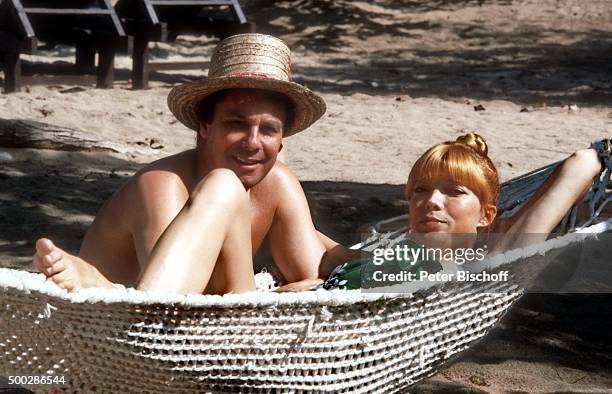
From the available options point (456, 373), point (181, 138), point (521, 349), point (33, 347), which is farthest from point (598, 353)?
point (181, 138)

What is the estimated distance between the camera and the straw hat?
9.84 feet

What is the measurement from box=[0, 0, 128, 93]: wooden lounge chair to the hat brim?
5.16 m

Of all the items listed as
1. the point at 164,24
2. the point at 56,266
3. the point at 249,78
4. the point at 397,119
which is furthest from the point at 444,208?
the point at 164,24

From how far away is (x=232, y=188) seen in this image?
2623 millimetres

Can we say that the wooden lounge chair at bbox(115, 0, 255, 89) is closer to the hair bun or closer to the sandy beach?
the sandy beach

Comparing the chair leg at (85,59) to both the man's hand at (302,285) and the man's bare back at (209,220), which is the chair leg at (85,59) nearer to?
the man's bare back at (209,220)

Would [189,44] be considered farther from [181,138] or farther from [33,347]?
[33,347]

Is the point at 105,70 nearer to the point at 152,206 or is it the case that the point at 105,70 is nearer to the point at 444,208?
the point at 152,206

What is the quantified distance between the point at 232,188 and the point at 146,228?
39 cm

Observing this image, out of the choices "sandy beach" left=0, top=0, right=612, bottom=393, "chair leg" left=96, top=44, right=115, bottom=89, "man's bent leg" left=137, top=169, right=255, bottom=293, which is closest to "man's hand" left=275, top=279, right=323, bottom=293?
"man's bent leg" left=137, top=169, right=255, bottom=293

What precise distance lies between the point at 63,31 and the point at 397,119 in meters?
3.00

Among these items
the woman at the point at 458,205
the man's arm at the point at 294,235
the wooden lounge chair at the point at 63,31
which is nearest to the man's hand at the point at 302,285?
the man's arm at the point at 294,235

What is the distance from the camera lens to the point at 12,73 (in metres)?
8.09

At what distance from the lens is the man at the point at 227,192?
2.60 meters
